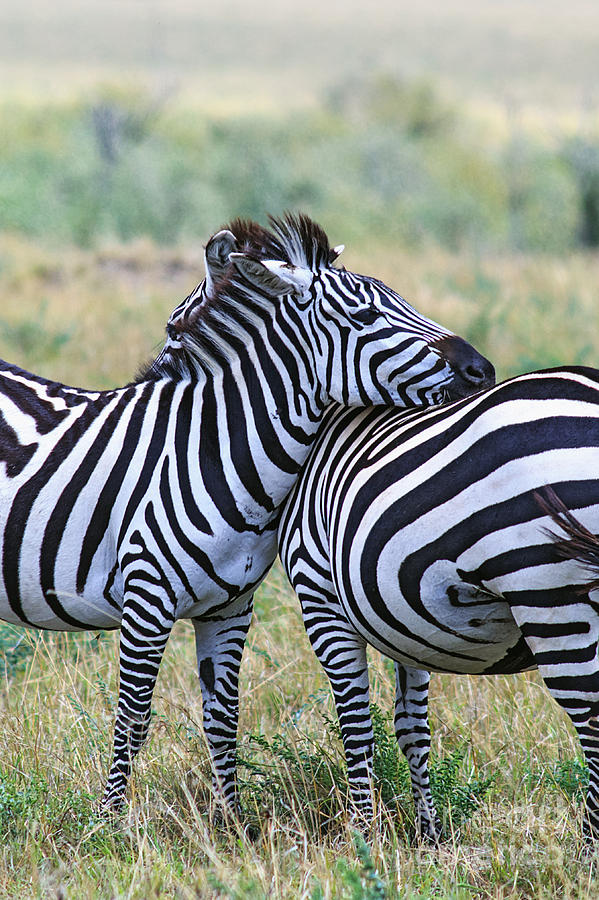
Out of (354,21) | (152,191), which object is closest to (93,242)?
(152,191)

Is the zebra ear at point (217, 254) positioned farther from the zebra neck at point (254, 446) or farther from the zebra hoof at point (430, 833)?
the zebra hoof at point (430, 833)

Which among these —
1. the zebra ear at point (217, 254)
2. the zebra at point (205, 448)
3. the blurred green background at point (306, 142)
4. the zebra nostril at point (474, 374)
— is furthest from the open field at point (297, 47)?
the zebra nostril at point (474, 374)

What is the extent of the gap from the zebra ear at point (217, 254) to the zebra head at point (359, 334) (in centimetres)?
9

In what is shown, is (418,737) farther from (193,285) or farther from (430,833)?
(193,285)

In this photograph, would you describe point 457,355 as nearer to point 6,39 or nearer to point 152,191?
point 152,191

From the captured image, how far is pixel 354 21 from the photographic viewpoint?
84.5m

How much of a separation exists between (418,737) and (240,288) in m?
1.66

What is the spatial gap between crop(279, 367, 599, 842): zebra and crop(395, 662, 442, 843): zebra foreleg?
29 cm

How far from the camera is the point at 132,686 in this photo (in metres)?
3.32

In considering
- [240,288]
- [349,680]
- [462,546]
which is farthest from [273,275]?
[349,680]

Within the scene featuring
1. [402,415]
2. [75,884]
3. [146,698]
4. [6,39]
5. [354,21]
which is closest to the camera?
[75,884]

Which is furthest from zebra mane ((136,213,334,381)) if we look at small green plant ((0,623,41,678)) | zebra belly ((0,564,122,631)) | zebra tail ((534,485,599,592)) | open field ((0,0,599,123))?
open field ((0,0,599,123))

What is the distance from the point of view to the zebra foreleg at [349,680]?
3135mm

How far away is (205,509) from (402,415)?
28.3 inches
